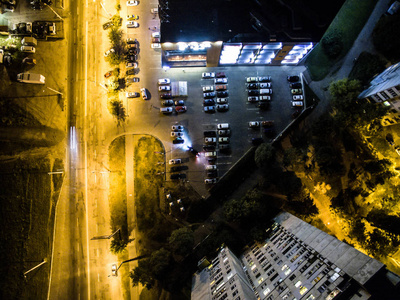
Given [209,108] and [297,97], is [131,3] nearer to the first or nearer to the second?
[209,108]

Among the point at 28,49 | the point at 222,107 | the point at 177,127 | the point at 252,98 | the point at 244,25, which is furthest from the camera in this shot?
the point at 28,49

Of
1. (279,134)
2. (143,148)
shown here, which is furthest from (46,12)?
(279,134)

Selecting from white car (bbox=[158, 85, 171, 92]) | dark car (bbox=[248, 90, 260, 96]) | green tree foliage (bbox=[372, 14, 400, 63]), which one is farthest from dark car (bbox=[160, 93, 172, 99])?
green tree foliage (bbox=[372, 14, 400, 63])

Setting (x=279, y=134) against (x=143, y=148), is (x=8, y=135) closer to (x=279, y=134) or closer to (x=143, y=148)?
(x=143, y=148)

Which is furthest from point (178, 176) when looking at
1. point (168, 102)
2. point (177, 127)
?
point (168, 102)

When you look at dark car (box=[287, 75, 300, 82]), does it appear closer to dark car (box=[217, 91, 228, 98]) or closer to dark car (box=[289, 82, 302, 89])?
dark car (box=[289, 82, 302, 89])

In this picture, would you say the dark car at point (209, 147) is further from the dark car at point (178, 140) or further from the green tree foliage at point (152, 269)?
the green tree foliage at point (152, 269)
